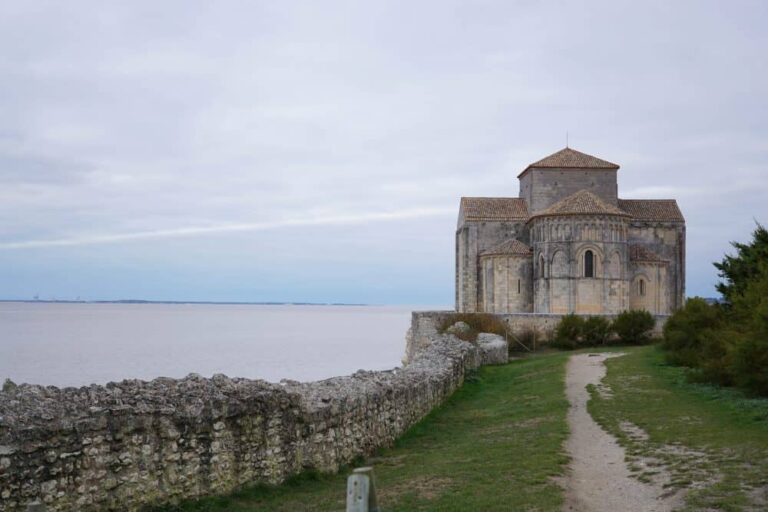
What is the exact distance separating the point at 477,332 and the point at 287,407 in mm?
23961

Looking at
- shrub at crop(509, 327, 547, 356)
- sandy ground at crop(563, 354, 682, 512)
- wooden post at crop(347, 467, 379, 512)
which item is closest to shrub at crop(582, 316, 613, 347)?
shrub at crop(509, 327, 547, 356)

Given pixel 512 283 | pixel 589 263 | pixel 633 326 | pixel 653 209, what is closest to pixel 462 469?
pixel 633 326

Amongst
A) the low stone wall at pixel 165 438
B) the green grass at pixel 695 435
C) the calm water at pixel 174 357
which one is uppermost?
the low stone wall at pixel 165 438

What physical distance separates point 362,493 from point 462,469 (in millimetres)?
5707

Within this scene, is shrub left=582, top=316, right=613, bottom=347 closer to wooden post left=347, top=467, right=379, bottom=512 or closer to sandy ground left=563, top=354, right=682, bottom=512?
sandy ground left=563, top=354, right=682, bottom=512

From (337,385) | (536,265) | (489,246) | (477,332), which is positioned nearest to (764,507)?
(337,385)

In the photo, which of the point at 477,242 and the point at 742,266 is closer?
the point at 742,266

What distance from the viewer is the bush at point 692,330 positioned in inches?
766

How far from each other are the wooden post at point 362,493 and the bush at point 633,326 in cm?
3108

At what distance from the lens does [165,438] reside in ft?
25.2

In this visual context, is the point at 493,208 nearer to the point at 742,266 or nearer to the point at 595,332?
the point at 595,332

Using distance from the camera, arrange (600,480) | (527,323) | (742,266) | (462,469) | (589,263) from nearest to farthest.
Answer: (600,480)
(462,469)
(742,266)
(527,323)
(589,263)

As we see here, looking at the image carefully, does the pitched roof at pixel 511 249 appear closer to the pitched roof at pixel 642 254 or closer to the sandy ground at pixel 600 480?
the pitched roof at pixel 642 254

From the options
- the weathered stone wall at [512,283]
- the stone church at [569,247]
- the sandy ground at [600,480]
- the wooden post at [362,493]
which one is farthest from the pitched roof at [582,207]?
the wooden post at [362,493]
